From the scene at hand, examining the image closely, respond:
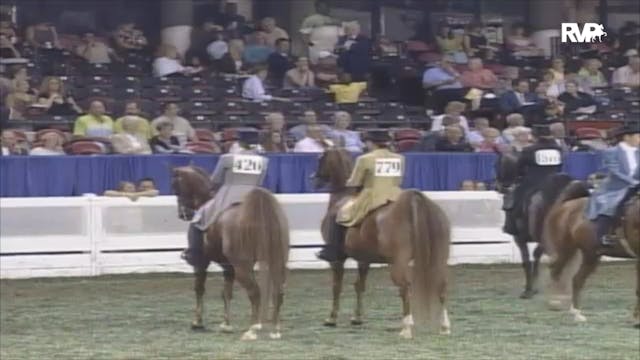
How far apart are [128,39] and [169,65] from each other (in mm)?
2077

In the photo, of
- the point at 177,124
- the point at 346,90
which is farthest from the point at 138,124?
the point at 346,90

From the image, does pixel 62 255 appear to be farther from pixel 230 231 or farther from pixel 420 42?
pixel 420 42

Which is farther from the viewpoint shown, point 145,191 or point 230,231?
point 145,191

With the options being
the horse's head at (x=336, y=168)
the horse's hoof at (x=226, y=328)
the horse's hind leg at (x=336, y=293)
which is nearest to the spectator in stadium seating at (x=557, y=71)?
the horse's head at (x=336, y=168)

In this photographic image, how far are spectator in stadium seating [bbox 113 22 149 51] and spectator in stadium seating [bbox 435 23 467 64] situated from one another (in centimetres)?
572

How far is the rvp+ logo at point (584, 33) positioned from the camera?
4895 mm

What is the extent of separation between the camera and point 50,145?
794 inches

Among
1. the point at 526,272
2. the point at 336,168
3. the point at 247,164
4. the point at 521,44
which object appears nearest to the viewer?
the point at 247,164

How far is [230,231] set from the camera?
12961 millimetres

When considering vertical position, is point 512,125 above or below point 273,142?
above

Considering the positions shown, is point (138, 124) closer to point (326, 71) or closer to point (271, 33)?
point (326, 71)

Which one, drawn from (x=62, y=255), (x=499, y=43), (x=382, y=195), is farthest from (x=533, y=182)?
(x=499, y=43)

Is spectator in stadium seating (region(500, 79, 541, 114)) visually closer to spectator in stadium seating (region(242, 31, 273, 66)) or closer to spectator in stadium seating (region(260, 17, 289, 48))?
spectator in stadium seating (region(242, 31, 273, 66))

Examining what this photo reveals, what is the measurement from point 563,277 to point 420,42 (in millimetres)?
14372
